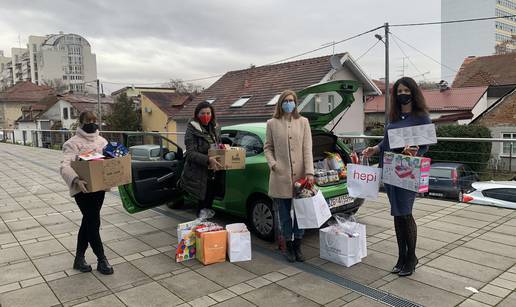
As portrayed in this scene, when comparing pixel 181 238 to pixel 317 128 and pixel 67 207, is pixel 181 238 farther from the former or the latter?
pixel 67 207

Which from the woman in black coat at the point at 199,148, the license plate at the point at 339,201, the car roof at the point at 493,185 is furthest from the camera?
the car roof at the point at 493,185

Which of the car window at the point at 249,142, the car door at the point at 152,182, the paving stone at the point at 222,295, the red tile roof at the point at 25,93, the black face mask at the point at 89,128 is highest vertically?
the red tile roof at the point at 25,93

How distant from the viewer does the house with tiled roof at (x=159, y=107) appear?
37.4 metres

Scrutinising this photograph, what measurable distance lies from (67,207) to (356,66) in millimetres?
19523

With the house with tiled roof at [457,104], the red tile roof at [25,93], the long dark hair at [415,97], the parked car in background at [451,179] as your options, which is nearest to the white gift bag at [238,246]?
the long dark hair at [415,97]

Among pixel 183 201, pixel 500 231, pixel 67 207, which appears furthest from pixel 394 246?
pixel 67 207

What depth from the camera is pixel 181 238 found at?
4281 millimetres

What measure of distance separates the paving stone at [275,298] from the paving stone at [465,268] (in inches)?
62.2

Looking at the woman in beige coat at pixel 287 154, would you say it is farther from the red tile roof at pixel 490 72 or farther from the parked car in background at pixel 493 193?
the red tile roof at pixel 490 72

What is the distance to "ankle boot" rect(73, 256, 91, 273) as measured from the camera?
4.02 meters

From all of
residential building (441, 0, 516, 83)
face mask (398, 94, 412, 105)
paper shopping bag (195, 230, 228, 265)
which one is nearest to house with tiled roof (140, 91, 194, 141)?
paper shopping bag (195, 230, 228, 265)

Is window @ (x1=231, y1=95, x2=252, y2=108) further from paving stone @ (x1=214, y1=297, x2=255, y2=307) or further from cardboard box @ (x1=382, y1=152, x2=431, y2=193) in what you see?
paving stone @ (x1=214, y1=297, x2=255, y2=307)

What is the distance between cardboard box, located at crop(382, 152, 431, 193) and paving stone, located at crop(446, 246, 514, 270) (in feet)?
4.19

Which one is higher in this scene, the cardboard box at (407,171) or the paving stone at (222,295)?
the cardboard box at (407,171)
